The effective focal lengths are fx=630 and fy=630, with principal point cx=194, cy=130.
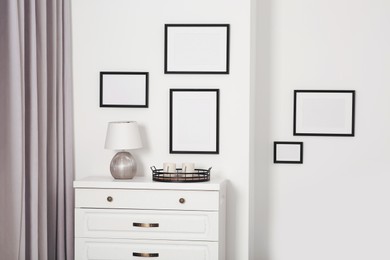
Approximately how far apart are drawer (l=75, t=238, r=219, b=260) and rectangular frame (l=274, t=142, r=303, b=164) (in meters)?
0.89

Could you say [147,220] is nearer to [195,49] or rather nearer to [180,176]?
[180,176]

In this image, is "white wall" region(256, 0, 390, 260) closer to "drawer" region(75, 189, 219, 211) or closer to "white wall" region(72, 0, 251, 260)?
"white wall" region(72, 0, 251, 260)

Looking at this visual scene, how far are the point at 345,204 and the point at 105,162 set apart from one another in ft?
5.04

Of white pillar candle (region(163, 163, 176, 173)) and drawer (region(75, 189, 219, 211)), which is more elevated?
white pillar candle (region(163, 163, 176, 173))

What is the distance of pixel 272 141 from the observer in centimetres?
405

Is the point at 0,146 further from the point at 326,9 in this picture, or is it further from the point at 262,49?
the point at 326,9

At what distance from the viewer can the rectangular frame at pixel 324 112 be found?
13.0 ft

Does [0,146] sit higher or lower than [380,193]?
higher

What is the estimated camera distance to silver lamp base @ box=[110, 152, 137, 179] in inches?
140

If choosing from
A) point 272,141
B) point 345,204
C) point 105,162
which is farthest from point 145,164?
point 345,204

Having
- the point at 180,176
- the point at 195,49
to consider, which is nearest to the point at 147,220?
the point at 180,176

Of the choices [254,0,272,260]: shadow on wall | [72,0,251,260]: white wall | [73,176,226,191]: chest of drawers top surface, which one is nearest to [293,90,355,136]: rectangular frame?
[254,0,272,260]: shadow on wall

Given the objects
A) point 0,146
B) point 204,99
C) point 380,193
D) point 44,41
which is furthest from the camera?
point 380,193

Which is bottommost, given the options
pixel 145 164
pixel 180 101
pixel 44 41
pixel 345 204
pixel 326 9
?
pixel 345 204
